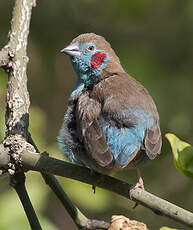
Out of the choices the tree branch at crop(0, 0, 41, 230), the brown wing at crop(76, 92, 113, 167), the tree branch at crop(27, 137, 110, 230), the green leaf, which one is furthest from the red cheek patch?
the green leaf

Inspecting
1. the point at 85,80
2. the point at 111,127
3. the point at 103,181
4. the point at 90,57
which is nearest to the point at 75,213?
the point at 103,181

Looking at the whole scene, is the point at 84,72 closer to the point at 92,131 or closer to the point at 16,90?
the point at 92,131

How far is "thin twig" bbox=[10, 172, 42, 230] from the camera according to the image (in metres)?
3.08

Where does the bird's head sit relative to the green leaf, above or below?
above

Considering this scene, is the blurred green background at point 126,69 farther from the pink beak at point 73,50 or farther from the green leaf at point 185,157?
the green leaf at point 185,157

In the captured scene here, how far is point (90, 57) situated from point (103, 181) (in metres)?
1.63

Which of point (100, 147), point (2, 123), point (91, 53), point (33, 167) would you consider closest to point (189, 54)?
point (91, 53)

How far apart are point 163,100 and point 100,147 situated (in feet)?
7.03

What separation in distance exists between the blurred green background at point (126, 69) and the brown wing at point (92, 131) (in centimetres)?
119

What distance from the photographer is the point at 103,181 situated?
127 inches

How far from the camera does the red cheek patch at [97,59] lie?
462 cm

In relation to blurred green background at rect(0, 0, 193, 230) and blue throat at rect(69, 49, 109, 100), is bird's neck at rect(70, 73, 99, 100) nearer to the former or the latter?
blue throat at rect(69, 49, 109, 100)

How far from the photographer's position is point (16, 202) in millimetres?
4492

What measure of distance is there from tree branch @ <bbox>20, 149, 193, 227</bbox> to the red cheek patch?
1.43m
